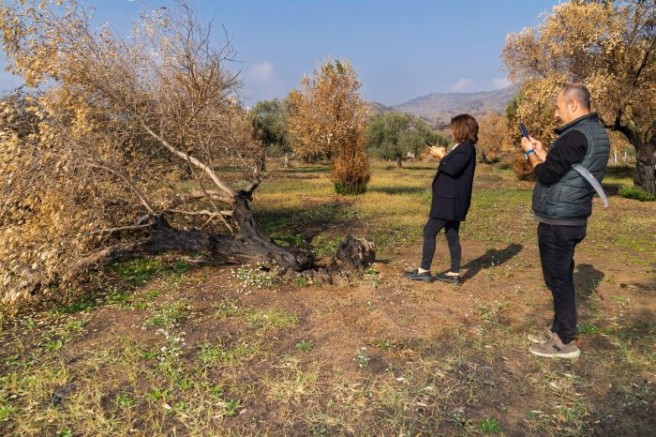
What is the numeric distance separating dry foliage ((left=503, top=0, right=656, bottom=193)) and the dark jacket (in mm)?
13610

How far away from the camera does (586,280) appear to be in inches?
284

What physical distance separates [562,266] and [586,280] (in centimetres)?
363

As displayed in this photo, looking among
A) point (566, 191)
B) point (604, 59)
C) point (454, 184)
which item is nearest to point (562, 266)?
point (566, 191)

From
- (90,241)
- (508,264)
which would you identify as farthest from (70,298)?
(508,264)

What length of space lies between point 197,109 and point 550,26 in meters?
15.9

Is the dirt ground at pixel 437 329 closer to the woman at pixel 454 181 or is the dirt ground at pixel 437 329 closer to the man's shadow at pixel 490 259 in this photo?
the man's shadow at pixel 490 259

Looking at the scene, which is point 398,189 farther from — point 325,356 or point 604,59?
point 325,356

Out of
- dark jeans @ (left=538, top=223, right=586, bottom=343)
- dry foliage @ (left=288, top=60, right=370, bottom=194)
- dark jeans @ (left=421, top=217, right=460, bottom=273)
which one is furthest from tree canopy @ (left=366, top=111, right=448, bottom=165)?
dark jeans @ (left=538, top=223, right=586, bottom=343)

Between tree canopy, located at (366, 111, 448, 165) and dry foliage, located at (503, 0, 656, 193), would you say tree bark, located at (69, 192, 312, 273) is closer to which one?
dry foliage, located at (503, 0, 656, 193)

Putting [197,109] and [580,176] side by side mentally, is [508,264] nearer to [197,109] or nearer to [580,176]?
[580,176]

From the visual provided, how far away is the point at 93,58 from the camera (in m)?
7.36

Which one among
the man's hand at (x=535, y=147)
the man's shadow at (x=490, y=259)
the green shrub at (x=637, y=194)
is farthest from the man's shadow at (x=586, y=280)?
the green shrub at (x=637, y=194)

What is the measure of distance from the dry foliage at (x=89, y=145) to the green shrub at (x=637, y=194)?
17442 mm

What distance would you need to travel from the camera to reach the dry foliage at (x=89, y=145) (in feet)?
19.9
